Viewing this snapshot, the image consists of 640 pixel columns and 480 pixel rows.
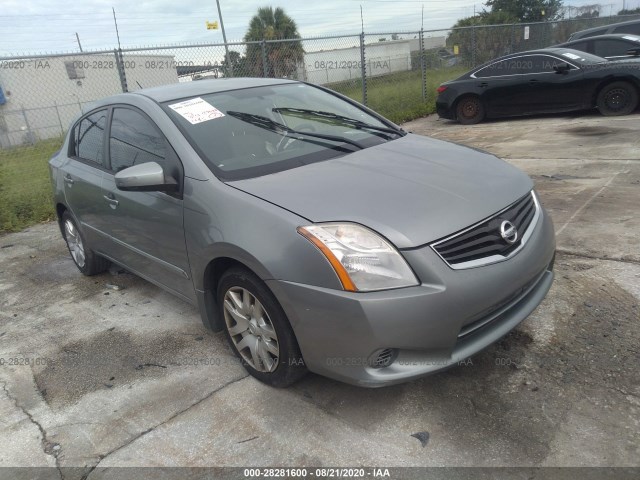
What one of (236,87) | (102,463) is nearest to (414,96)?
(236,87)

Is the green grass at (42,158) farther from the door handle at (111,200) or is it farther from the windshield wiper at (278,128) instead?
the windshield wiper at (278,128)

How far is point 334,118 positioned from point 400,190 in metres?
1.34

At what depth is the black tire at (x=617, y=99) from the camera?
927cm

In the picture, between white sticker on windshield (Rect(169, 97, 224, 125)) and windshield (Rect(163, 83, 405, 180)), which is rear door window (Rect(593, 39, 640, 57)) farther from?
white sticker on windshield (Rect(169, 97, 224, 125))

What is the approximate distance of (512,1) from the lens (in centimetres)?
3609

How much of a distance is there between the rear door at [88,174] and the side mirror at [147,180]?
1014mm

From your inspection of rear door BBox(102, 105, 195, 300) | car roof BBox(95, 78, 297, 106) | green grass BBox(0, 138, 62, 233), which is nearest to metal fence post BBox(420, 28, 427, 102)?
green grass BBox(0, 138, 62, 233)

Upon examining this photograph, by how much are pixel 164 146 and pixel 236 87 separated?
0.84 meters

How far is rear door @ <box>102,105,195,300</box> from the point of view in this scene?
305cm

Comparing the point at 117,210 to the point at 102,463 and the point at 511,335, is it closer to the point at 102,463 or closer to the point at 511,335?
the point at 102,463

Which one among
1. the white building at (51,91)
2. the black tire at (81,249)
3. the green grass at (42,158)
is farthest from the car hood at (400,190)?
the white building at (51,91)

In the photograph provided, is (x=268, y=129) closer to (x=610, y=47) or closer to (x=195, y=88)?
(x=195, y=88)

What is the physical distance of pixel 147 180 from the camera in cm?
289

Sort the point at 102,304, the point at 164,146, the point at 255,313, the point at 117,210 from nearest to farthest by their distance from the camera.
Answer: the point at 255,313, the point at 164,146, the point at 117,210, the point at 102,304
